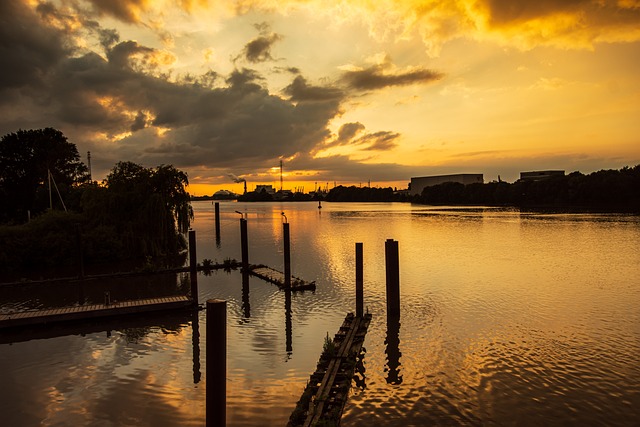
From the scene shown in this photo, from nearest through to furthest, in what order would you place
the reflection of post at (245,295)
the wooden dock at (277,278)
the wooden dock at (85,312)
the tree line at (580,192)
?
the wooden dock at (85,312)
the reflection of post at (245,295)
the wooden dock at (277,278)
the tree line at (580,192)

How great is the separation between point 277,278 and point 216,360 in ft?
70.7

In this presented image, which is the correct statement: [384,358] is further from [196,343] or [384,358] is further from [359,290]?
[196,343]

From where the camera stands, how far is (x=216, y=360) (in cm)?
683

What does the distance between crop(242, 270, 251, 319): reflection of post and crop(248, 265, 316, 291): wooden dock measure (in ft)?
2.49

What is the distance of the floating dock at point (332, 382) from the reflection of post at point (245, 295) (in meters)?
5.99

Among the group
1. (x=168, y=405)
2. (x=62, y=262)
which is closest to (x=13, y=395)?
(x=168, y=405)

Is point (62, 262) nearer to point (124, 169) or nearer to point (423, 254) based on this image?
point (124, 169)

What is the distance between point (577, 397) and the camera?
39.7 ft

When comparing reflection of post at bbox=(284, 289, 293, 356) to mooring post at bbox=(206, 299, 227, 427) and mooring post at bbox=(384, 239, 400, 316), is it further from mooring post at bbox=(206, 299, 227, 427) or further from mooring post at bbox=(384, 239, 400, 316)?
mooring post at bbox=(206, 299, 227, 427)

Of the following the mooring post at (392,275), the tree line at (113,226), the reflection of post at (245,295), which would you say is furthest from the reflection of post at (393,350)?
the tree line at (113,226)

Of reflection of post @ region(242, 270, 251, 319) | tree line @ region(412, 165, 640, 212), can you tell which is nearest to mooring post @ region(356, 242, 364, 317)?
reflection of post @ region(242, 270, 251, 319)

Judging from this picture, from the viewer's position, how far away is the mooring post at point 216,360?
21.8 ft

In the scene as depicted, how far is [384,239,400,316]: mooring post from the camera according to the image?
19.0m

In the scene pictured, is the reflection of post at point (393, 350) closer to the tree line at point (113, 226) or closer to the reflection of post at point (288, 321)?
the reflection of post at point (288, 321)
